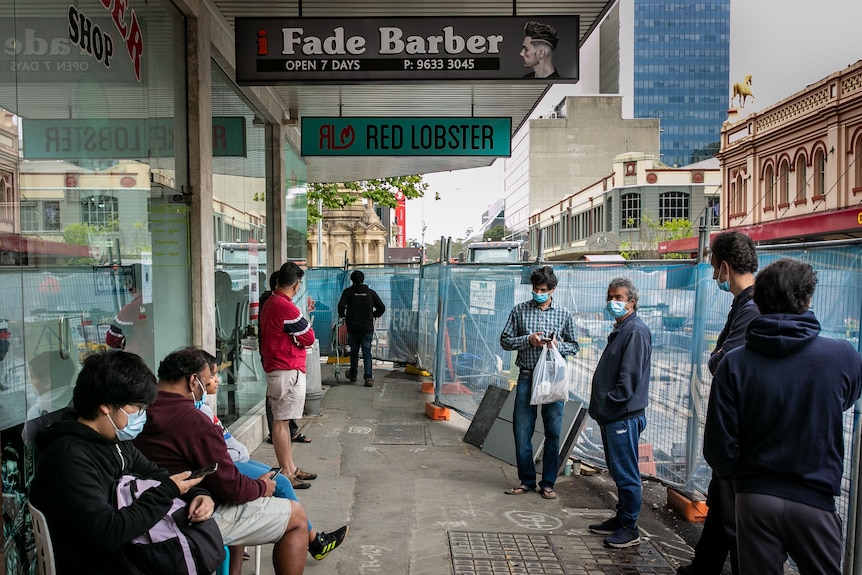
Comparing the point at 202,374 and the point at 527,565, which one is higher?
the point at 202,374

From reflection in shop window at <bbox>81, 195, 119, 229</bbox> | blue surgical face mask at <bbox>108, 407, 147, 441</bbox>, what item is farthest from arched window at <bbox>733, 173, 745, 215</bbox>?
blue surgical face mask at <bbox>108, 407, 147, 441</bbox>

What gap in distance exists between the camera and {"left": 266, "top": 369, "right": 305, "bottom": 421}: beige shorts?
6.54 meters

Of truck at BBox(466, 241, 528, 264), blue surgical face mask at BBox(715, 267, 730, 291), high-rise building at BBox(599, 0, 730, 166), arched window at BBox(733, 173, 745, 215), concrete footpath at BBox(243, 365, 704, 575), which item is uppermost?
high-rise building at BBox(599, 0, 730, 166)

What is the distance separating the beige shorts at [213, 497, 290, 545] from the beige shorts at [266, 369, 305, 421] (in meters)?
2.60

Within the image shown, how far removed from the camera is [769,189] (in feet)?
141

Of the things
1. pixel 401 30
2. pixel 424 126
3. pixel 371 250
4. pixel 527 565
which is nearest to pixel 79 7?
pixel 401 30

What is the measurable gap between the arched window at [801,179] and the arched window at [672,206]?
31.0m

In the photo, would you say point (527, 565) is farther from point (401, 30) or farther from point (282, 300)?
point (401, 30)

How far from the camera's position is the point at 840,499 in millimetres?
4117

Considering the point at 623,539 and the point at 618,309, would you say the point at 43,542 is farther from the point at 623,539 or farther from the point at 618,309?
the point at 618,309

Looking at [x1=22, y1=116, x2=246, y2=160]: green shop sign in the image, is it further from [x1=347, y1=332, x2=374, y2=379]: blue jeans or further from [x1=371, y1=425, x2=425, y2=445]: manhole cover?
[x1=347, y1=332, x2=374, y2=379]: blue jeans

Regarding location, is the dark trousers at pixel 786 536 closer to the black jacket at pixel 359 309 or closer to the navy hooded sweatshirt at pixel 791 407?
the navy hooded sweatshirt at pixel 791 407

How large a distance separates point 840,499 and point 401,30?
433 cm

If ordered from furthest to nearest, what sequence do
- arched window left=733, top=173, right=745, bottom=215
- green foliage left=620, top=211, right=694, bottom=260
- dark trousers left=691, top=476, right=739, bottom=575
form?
green foliage left=620, top=211, right=694, bottom=260 < arched window left=733, top=173, right=745, bottom=215 < dark trousers left=691, top=476, right=739, bottom=575
